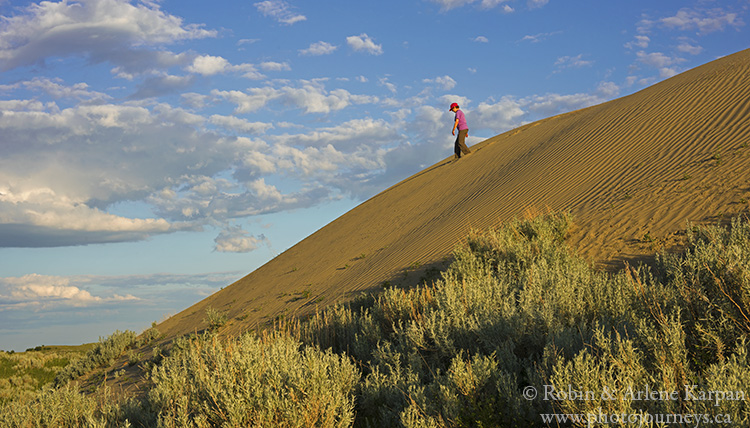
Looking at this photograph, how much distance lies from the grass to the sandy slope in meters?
3.25

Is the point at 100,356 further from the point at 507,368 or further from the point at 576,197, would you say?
the point at 576,197

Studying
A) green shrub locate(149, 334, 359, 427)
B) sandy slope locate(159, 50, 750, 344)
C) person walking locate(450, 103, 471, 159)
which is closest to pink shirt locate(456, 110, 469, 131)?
person walking locate(450, 103, 471, 159)

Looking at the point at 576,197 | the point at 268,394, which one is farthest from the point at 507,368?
the point at 576,197

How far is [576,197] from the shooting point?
1182 cm

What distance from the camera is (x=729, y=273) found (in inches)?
183

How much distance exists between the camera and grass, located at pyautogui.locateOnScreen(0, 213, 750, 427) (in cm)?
353

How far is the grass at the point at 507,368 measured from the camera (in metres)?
3.53

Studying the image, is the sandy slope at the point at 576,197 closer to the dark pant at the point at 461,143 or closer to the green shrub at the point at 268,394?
the dark pant at the point at 461,143

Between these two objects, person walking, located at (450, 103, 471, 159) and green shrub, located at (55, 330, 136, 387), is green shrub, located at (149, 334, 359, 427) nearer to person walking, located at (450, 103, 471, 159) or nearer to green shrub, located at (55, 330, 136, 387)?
green shrub, located at (55, 330, 136, 387)

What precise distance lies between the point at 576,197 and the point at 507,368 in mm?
8309

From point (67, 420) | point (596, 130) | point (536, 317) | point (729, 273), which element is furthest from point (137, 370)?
point (596, 130)

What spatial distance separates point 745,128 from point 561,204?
4569mm
